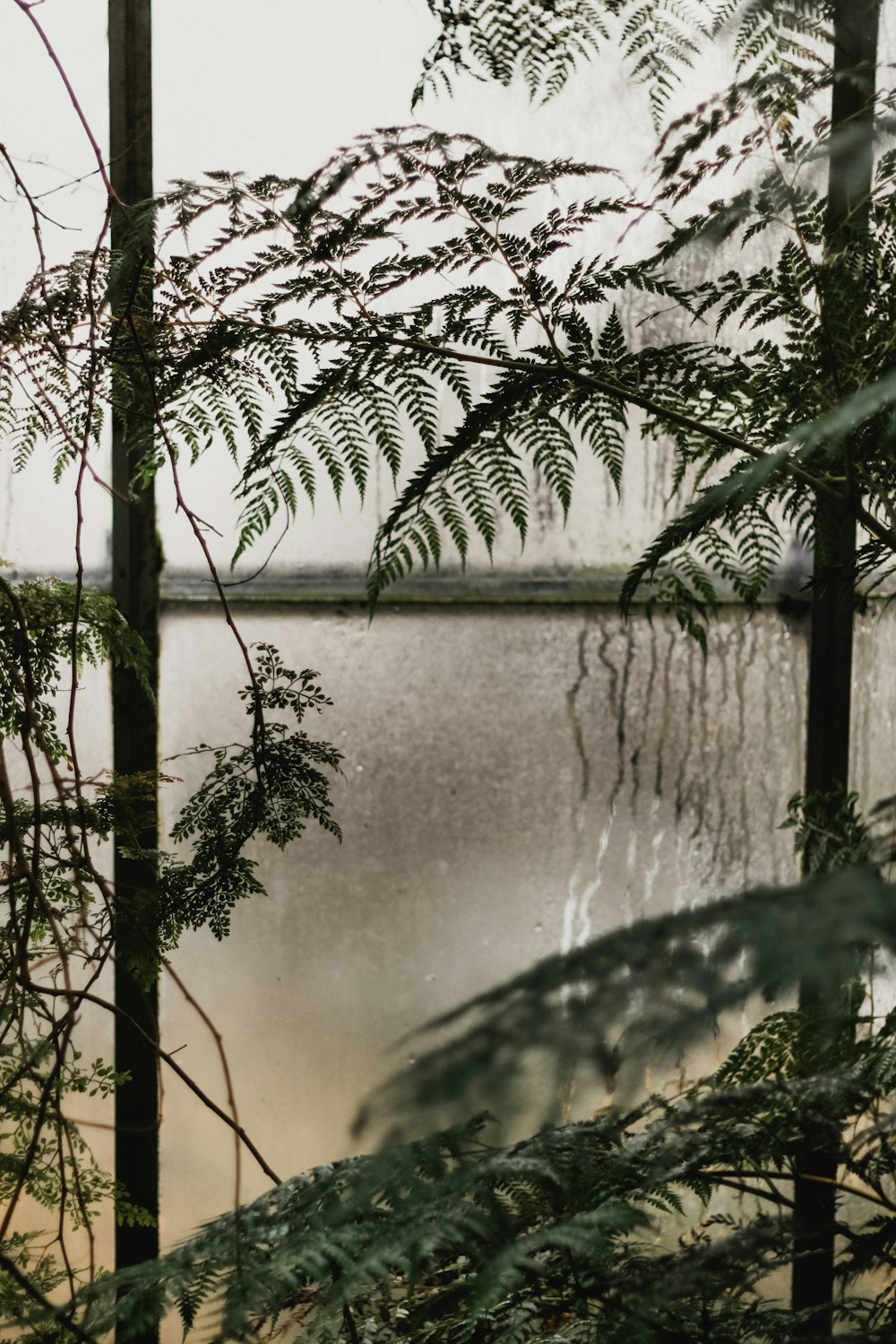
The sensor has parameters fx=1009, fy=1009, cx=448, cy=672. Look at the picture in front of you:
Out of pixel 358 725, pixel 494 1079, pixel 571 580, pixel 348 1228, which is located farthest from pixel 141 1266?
pixel 571 580

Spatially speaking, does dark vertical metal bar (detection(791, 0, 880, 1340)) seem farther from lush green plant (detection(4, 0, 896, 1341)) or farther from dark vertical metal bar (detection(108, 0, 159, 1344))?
dark vertical metal bar (detection(108, 0, 159, 1344))

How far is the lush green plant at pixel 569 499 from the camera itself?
1.13ft

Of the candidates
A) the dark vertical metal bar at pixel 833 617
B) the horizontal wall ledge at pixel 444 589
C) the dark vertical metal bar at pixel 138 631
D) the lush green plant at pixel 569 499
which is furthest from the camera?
the horizontal wall ledge at pixel 444 589

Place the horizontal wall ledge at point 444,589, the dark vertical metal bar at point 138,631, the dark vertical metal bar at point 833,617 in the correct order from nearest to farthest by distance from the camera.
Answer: the dark vertical metal bar at point 833,617 → the dark vertical metal bar at point 138,631 → the horizontal wall ledge at point 444,589

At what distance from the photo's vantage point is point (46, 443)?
5.08 ft

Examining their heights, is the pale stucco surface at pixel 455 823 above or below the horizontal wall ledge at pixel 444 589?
below

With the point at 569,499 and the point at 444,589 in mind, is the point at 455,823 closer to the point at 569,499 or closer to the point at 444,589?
the point at 444,589

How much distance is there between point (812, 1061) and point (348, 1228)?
0.35m

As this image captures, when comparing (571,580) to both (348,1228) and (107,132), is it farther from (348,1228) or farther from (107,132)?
(348,1228)

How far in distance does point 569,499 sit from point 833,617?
0.70 meters

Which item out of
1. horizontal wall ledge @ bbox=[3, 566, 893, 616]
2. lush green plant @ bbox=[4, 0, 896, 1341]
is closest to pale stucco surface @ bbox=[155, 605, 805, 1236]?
horizontal wall ledge @ bbox=[3, 566, 893, 616]

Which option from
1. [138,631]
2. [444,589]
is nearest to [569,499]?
[444,589]

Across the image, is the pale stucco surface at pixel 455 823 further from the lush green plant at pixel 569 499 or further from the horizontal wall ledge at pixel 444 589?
the lush green plant at pixel 569 499

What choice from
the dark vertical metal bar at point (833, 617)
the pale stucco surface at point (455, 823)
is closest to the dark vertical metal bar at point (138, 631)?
the pale stucco surface at point (455, 823)
